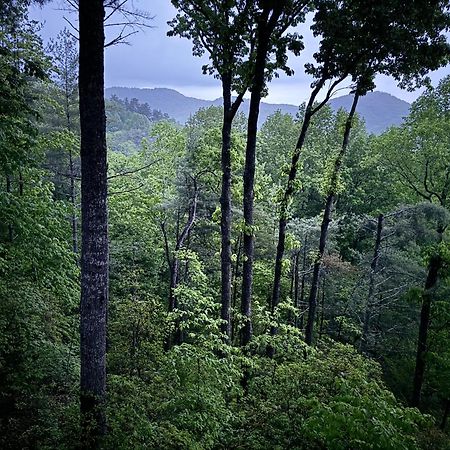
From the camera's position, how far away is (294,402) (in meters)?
4.89

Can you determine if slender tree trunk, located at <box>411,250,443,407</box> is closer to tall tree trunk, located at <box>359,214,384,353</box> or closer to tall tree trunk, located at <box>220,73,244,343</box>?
tall tree trunk, located at <box>359,214,384,353</box>

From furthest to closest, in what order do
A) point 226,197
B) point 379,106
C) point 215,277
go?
1. point 379,106
2. point 215,277
3. point 226,197

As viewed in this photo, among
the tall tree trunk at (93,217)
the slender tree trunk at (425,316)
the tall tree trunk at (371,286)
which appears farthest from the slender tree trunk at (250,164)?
the tall tree trunk at (371,286)

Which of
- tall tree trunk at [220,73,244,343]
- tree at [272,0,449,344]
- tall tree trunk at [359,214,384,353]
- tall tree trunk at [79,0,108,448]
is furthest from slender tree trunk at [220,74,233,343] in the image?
tall tree trunk at [359,214,384,353]

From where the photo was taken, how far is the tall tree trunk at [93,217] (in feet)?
13.3

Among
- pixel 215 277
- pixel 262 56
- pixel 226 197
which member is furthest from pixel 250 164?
pixel 215 277

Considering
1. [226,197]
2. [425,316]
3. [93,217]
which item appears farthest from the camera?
[425,316]

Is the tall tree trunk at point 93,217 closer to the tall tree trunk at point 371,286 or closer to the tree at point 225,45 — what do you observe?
the tree at point 225,45

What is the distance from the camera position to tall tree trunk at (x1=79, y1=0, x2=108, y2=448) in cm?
405

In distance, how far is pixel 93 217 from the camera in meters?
4.29

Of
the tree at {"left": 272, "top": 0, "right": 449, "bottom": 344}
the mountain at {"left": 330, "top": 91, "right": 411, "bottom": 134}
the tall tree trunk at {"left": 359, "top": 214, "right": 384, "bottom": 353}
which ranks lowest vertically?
the tall tree trunk at {"left": 359, "top": 214, "right": 384, "bottom": 353}

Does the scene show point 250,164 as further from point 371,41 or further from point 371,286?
point 371,286

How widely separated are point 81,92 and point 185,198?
31.9ft

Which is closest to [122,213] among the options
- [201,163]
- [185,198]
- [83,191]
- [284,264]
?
[185,198]
